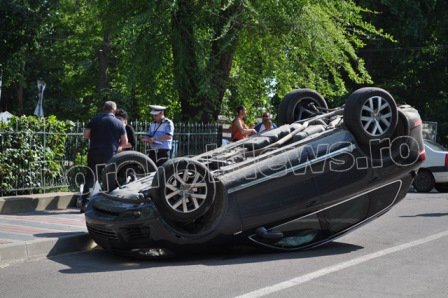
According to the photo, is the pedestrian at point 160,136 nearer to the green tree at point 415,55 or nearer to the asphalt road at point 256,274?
the asphalt road at point 256,274

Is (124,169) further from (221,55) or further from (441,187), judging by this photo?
(441,187)

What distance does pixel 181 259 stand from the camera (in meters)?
7.96

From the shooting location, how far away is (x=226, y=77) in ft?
59.3

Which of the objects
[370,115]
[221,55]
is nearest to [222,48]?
[221,55]

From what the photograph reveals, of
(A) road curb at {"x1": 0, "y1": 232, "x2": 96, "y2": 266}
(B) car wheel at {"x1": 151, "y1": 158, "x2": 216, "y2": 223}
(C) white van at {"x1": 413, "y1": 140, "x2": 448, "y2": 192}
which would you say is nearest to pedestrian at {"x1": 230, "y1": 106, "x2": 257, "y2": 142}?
(A) road curb at {"x1": 0, "y1": 232, "x2": 96, "y2": 266}

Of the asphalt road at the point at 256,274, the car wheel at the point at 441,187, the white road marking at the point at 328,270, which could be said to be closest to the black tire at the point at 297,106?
the asphalt road at the point at 256,274

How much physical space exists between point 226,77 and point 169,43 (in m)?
1.92

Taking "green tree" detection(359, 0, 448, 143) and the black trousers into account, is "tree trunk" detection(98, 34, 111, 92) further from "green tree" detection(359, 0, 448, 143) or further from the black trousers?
the black trousers

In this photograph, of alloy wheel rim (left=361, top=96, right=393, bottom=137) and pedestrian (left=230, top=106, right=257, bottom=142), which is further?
pedestrian (left=230, top=106, right=257, bottom=142)

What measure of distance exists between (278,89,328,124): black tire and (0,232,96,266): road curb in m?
3.13

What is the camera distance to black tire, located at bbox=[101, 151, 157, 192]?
342 inches

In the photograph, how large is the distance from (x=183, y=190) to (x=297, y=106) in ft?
9.68

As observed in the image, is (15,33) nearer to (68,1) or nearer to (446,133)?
(68,1)

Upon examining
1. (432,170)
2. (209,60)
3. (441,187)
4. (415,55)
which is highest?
(415,55)
